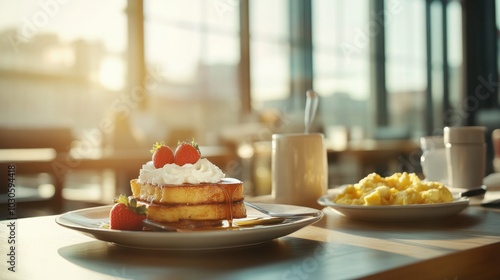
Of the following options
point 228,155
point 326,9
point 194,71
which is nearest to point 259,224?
point 228,155

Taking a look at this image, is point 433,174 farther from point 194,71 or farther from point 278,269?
point 194,71

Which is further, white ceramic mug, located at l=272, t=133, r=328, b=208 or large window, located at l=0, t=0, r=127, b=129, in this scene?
large window, located at l=0, t=0, r=127, b=129

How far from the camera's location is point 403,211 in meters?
1.14

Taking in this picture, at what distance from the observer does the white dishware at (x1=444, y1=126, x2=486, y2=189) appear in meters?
1.61

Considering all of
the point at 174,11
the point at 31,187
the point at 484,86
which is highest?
the point at 174,11

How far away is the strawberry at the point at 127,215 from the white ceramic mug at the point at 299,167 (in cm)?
62

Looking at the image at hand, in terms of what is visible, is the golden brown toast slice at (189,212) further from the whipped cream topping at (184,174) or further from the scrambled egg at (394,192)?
the scrambled egg at (394,192)

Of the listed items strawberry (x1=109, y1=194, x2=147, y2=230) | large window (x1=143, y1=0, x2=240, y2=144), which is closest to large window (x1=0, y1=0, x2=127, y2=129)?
large window (x1=143, y1=0, x2=240, y2=144)

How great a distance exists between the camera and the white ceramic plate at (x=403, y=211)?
1.14 meters

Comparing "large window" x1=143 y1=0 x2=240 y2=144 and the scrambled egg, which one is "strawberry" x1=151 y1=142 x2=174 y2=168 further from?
"large window" x1=143 y1=0 x2=240 y2=144

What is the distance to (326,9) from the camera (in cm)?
934

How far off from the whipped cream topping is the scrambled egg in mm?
350

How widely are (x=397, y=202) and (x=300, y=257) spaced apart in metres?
0.42

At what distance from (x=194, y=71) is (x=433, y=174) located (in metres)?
6.30
